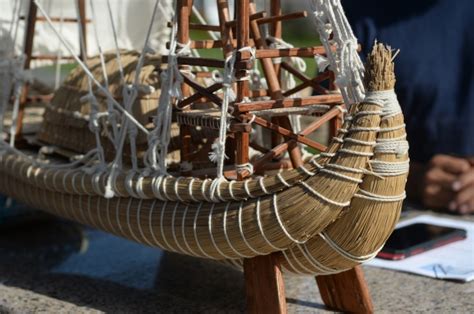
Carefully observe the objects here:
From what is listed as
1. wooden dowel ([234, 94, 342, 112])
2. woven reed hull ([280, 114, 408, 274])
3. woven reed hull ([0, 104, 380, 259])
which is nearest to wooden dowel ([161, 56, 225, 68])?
wooden dowel ([234, 94, 342, 112])

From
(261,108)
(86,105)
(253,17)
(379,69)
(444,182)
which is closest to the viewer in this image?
(379,69)

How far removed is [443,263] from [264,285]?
0.86 meters

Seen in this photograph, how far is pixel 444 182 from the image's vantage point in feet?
11.5

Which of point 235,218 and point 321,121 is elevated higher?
point 321,121

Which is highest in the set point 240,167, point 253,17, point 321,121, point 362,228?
point 253,17

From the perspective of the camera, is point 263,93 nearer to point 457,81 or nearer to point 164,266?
point 164,266

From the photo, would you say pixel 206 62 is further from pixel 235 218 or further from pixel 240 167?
pixel 235 218

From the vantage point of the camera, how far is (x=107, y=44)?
157 inches

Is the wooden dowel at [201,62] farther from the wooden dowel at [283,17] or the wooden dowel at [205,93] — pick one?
the wooden dowel at [283,17]

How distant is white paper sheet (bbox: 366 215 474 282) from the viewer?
256 centimetres

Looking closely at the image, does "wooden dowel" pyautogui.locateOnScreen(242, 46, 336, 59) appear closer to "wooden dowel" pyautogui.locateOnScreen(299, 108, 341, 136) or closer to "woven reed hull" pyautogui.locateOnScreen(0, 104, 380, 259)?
"wooden dowel" pyautogui.locateOnScreen(299, 108, 341, 136)

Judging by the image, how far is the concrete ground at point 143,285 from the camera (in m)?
2.36

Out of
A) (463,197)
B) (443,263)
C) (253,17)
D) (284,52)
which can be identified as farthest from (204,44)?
(463,197)

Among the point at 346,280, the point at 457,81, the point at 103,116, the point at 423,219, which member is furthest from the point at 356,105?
the point at 457,81
